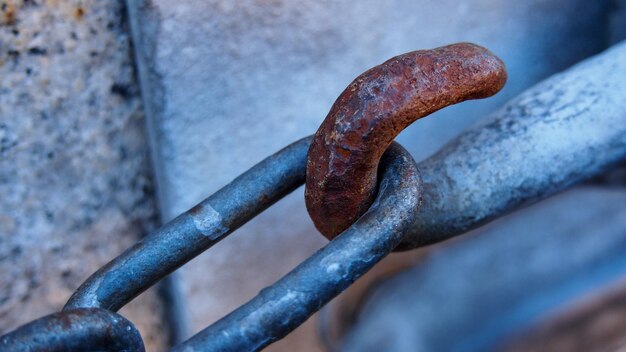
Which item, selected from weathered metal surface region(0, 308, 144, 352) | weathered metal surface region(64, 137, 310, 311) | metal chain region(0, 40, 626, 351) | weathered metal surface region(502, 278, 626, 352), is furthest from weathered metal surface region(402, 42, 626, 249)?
weathered metal surface region(502, 278, 626, 352)

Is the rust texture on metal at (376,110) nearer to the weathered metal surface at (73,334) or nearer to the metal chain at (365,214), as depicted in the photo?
the metal chain at (365,214)

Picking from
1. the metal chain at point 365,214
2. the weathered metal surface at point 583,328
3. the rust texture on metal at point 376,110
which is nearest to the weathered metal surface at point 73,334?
the metal chain at point 365,214

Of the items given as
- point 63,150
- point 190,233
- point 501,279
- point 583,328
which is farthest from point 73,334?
point 583,328

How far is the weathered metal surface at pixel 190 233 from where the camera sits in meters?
0.40

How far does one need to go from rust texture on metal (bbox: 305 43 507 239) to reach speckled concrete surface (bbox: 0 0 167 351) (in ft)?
0.80

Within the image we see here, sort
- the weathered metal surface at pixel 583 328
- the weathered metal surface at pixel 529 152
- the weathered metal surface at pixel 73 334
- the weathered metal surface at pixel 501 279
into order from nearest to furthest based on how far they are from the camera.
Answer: the weathered metal surface at pixel 73 334 < the weathered metal surface at pixel 529 152 < the weathered metal surface at pixel 501 279 < the weathered metal surface at pixel 583 328

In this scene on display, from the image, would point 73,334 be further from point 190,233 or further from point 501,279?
point 501,279

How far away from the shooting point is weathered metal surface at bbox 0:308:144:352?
1.05 feet

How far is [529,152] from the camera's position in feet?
1.74

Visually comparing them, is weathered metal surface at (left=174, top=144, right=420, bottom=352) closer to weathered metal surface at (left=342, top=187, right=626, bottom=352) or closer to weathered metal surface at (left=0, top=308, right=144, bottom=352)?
weathered metal surface at (left=0, top=308, right=144, bottom=352)

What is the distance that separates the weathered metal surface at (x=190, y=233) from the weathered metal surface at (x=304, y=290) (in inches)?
3.0

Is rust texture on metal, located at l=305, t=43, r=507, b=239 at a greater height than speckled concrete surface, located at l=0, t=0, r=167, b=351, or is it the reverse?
speckled concrete surface, located at l=0, t=0, r=167, b=351

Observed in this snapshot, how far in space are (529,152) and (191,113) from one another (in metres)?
0.29

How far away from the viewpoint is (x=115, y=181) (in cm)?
60
